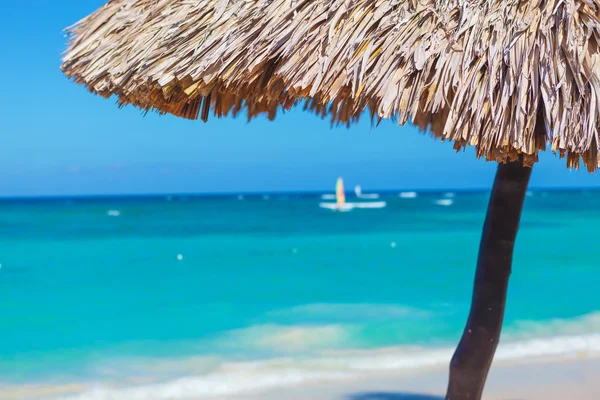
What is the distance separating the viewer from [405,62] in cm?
185

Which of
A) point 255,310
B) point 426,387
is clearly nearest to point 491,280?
point 426,387

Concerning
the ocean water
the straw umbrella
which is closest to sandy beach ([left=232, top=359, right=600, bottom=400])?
the ocean water

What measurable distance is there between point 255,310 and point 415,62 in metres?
5.94

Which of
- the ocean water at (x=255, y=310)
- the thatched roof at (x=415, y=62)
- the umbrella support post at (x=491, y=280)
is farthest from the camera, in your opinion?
the ocean water at (x=255, y=310)

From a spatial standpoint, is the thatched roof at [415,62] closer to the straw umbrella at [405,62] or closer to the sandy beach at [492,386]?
the straw umbrella at [405,62]

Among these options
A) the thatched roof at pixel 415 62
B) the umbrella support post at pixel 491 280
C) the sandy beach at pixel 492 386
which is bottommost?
the sandy beach at pixel 492 386

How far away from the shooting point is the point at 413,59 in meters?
1.84

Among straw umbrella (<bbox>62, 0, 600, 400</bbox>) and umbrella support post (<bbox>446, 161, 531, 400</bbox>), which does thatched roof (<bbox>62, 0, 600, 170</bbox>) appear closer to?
straw umbrella (<bbox>62, 0, 600, 400</bbox>)

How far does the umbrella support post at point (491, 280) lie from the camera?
8.55ft

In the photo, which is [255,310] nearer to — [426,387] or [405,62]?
[426,387]

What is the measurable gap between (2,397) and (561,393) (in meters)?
3.39

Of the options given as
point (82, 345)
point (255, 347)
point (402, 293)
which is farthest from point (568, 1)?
point (402, 293)

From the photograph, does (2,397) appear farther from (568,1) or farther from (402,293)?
(402,293)

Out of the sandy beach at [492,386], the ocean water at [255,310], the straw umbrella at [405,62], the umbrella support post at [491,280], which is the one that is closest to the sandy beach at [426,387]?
the sandy beach at [492,386]
